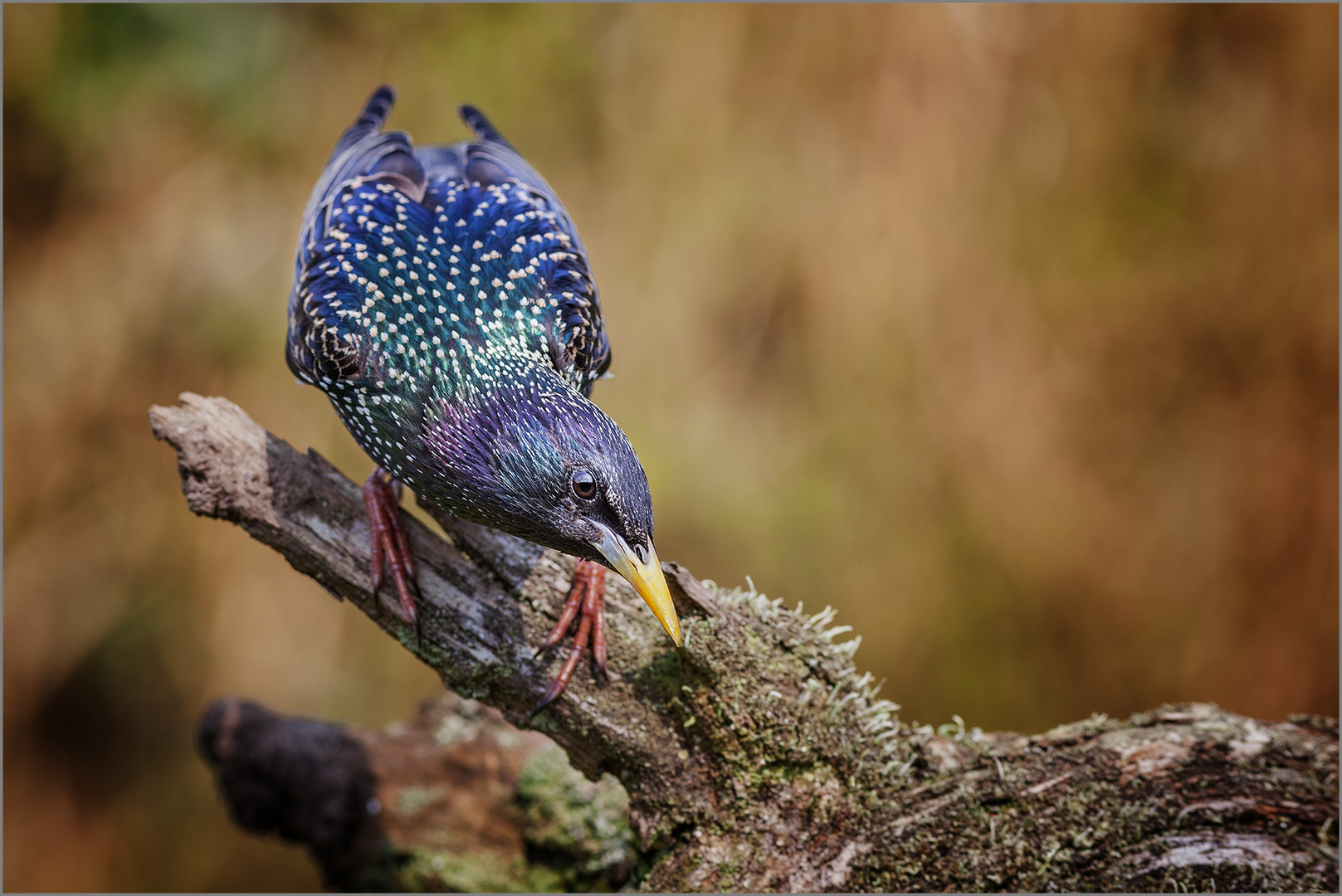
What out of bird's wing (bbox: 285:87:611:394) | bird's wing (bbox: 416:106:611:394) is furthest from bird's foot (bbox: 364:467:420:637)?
bird's wing (bbox: 416:106:611:394)

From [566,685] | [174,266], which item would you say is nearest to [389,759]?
[566,685]

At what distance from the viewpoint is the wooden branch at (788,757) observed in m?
2.30

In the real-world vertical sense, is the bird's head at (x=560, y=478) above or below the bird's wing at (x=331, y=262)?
below

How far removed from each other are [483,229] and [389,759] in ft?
7.59

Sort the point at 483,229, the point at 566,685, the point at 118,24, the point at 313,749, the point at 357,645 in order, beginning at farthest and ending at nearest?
1. the point at 357,645
2. the point at 118,24
3. the point at 313,749
4. the point at 483,229
5. the point at 566,685

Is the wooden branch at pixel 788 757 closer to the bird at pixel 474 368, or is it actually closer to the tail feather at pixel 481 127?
the bird at pixel 474 368

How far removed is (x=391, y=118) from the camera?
489 centimetres

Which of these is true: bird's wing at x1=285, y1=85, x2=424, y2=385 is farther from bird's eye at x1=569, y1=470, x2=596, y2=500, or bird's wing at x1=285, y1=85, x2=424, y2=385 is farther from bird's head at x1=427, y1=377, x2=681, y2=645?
bird's eye at x1=569, y1=470, x2=596, y2=500

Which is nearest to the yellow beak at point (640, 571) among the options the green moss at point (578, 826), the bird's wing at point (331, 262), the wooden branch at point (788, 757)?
the wooden branch at point (788, 757)

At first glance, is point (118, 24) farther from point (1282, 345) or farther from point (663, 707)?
point (1282, 345)

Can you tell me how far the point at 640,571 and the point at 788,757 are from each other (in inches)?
30.0

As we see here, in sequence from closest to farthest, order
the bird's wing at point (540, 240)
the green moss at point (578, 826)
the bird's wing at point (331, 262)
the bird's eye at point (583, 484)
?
the bird's eye at point (583, 484) < the bird's wing at point (331, 262) < the bird's wing at point (540, 240) < the green moss at point (578, 826)

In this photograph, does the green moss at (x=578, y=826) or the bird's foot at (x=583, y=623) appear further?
the green moss at (x=578, y=826)

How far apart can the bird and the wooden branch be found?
0.12 meters
